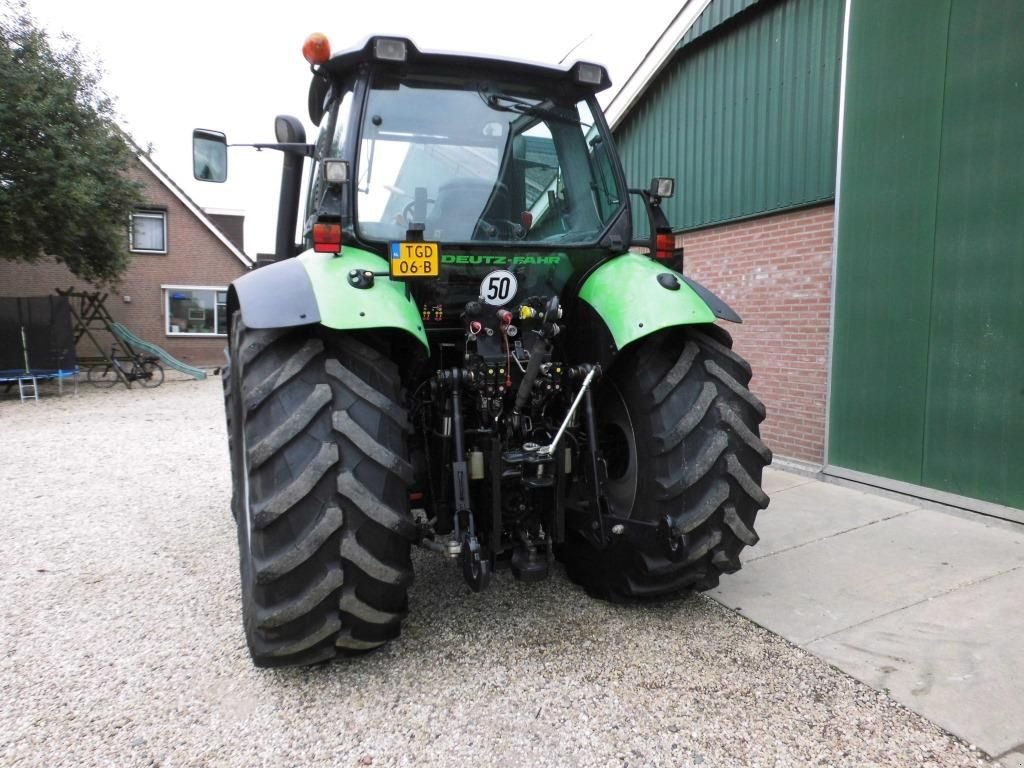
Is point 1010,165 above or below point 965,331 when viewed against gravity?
above

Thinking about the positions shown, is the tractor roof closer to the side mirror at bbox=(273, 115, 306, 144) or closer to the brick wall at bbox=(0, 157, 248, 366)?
the side mirror at bbox=(273, 115, 306, 144)

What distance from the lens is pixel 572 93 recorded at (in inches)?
126

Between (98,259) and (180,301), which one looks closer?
(98,259)

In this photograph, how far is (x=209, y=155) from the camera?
3.20 m

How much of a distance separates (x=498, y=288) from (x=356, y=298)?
24.6 inches

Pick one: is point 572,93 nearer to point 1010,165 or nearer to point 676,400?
point 676,400

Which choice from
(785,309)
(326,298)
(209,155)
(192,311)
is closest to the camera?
(326,298)

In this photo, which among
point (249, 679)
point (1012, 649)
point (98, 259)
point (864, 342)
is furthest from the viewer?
point (98, 259)

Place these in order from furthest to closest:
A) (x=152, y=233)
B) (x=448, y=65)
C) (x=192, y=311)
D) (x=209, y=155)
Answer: (x=192, y=311) < (x=152, y=233) < (x=209, y=155) < (x=448, y=65)

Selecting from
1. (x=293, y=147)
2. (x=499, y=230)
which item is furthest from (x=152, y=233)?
(x=499, y=230)

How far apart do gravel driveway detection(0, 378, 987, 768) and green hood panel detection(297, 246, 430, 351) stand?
126 centimetres

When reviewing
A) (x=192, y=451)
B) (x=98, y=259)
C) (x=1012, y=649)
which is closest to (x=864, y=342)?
(x=1012, y=649)

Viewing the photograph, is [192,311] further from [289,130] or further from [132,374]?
[289,130]

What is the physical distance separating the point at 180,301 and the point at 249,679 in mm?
21347
